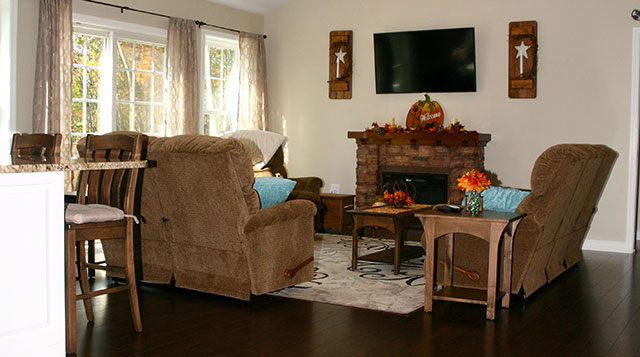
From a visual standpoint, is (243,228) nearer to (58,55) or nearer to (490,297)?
(490,297)

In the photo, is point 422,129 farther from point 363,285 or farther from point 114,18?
point 114,18

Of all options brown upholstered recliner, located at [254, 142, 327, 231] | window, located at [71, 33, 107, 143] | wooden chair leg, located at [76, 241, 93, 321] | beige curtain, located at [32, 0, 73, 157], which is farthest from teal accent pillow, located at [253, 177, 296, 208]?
window, located at [71, 33, 107, 143]

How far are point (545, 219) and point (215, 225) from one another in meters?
2.17

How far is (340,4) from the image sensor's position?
26.8 feet

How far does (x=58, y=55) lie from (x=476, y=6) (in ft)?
14.4

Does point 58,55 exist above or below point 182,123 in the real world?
above

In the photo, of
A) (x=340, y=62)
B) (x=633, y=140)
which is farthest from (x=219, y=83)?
(x=633, y=140)

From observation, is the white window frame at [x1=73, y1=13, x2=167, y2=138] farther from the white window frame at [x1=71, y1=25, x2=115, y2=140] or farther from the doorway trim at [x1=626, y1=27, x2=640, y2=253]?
the doorway trim at [x1=626, y1=27, x2=640, y2=253]

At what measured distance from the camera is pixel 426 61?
24.7 feet

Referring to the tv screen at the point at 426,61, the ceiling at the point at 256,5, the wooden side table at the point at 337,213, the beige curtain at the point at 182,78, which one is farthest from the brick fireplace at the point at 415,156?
the ceiling at the point at 256,5

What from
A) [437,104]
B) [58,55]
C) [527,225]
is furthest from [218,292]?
[437,104]

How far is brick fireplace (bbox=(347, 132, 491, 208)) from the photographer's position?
701cm

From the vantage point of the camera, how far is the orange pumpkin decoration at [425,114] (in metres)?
7.43

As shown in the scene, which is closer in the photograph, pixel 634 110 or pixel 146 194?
pixel 146 194
